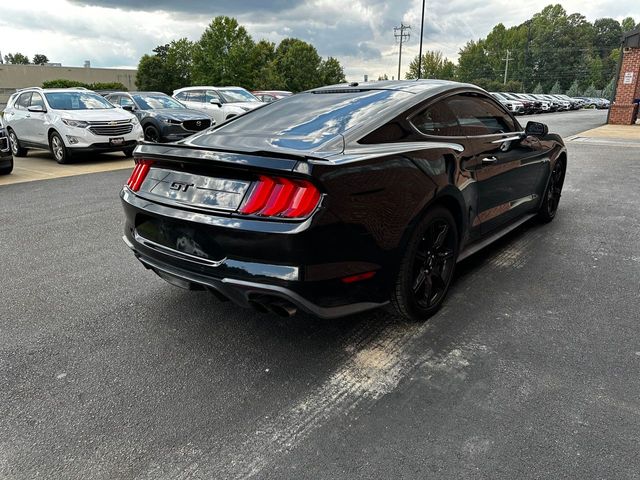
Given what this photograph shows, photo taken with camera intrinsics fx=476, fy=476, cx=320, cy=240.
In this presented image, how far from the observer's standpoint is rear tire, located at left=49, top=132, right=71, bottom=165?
34.9ft

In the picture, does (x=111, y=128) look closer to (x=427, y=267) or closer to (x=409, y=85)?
(x=409, y=85)

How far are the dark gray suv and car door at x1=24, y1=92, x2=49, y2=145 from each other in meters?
2.11

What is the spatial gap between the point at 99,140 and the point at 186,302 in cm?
847

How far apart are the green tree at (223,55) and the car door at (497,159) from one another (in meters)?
55.7

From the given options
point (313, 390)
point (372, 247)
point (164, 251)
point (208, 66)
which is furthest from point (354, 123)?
point (208, 66)

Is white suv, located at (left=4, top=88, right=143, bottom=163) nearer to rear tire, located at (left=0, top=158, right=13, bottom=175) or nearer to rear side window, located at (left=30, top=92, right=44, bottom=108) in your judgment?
rear side window, located at (left=30, top=92, right=44, bottom=108)

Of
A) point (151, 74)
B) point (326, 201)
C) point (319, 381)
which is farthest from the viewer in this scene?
point (151, 74)

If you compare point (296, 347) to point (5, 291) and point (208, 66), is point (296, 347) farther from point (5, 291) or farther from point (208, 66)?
point (208, 66)

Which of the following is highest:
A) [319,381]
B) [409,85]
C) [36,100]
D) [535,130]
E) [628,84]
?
[628,84]

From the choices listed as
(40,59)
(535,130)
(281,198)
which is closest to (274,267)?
(281,198)

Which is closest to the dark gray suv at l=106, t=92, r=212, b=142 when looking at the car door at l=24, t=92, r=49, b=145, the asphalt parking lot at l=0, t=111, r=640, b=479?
the car door at l=24, t=92, r=49, b=145

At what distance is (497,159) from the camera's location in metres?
3.91

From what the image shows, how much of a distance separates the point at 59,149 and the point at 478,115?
1002 centimetres

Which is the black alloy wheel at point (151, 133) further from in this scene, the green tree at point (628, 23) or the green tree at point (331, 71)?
the green tree at point (628, 23)
